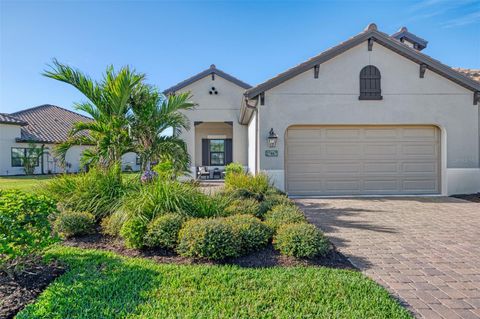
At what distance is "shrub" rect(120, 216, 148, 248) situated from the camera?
179 inches

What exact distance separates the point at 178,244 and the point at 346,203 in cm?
687

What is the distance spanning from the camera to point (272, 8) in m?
11.2

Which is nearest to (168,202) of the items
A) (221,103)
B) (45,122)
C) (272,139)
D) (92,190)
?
(92,190)

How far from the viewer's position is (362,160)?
11.1 m

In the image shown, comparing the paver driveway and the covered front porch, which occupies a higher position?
the covered front porch

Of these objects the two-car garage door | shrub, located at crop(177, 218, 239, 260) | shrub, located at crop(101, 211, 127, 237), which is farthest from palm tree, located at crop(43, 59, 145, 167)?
the two-car garage door

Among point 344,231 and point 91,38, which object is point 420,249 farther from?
point 91,38

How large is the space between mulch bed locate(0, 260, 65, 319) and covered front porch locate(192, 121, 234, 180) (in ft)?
50.9

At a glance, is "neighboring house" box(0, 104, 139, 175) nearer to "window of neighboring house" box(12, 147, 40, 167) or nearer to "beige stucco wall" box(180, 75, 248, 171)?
"window of neighboring house" box(12, 147, 40, 167)

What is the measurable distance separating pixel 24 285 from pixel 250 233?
2.97m

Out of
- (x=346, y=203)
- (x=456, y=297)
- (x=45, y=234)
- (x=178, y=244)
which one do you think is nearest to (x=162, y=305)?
(x=178, y=244)

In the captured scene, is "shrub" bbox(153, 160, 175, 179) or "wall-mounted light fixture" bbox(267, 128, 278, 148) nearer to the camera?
"shrub" bbox(153, 160, 175, 179)

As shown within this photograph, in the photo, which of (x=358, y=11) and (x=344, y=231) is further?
(x=358, y=11)

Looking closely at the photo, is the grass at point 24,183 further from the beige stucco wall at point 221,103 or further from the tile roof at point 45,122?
the beige stucco wall at point 221,103
